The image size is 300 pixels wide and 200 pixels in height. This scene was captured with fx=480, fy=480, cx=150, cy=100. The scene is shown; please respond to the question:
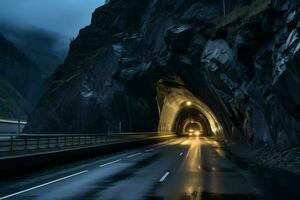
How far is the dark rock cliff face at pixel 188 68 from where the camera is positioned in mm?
25344

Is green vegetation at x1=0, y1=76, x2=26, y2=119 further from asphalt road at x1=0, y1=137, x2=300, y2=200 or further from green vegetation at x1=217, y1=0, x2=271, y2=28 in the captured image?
asphalt road at x1=0, y1=137, x2=300, y2=200

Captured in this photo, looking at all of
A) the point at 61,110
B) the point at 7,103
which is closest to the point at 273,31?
the point at 61,110

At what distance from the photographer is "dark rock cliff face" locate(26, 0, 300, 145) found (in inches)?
998

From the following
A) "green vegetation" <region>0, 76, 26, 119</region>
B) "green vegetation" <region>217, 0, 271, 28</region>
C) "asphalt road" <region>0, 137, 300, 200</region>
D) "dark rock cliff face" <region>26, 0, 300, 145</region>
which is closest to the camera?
"asphalt road" <region>0, 137, 300, 200</region>

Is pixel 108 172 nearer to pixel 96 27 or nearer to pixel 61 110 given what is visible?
pixel 61 110

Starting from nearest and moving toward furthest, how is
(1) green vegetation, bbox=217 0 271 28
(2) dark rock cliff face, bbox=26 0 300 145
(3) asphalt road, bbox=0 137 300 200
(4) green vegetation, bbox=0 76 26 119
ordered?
(3) asphalt road, bbox=0 137 300 200
(2) dark rock cliff face, bbox=26 0 300 145
(1) green vegetation, bbox=217 0 271 28
(4) green vegetation, bbox=0 76 26 119

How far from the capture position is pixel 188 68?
51.8m

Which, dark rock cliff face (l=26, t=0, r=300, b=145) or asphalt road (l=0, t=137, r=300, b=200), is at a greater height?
dark rock cliff face (l=26, t=0, r=300, b=145)

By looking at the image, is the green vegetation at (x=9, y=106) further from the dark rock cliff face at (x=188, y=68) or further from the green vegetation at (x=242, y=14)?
the green vegetation at (x=242, y=14)

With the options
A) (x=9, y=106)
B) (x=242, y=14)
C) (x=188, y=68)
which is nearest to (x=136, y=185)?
(x=242, y=14)

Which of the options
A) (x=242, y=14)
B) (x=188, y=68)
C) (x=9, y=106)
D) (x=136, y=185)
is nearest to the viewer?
(x=136, y=185)

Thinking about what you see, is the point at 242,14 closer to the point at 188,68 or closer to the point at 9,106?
the point at 188,68

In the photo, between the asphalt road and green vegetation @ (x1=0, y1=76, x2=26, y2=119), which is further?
green vegetation @ (x1=0, y1=76, x2=26, y2=119)

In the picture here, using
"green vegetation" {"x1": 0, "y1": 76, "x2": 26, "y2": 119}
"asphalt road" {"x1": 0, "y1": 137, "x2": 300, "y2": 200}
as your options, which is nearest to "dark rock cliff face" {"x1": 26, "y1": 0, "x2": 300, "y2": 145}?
"asphalt road" {"x1": 0, "y1": 137, "x2": 300, "y2": 200}
